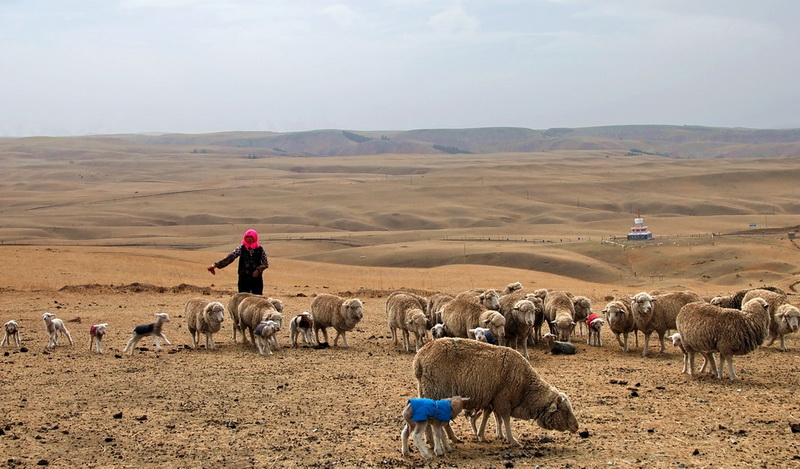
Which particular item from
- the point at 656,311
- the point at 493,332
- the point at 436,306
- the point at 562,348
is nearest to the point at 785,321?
the point at 656,311

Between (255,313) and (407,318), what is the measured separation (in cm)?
313

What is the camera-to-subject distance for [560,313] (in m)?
16.7

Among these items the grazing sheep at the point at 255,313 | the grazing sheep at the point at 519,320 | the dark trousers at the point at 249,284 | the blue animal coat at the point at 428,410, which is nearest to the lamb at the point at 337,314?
the grazing sheep at the point at 255,313

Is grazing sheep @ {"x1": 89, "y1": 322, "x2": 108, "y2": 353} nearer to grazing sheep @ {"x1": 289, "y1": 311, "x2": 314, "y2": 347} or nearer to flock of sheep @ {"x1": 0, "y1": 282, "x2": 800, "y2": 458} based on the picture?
flock of sheep @ {"x1": 0, "y1": 282, "x2": 800, "y2": 458}

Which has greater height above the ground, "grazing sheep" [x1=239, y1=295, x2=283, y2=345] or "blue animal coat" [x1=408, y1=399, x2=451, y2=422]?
"blue animal coat" [x1=408, y1=399, x2=451, y2=422]

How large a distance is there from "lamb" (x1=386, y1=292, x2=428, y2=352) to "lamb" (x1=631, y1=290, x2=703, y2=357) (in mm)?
4198

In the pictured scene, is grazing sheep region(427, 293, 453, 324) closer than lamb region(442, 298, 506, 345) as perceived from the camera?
No

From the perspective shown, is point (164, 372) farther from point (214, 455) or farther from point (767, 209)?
point (767, 209)

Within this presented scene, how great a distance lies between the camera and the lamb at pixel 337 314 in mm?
16219

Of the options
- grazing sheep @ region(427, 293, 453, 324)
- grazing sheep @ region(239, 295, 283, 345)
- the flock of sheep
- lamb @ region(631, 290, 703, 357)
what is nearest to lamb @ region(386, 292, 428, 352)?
the flock of sheep

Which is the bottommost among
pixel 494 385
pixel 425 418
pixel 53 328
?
pixel 53 328

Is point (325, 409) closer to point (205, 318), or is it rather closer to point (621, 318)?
point (205, 318)

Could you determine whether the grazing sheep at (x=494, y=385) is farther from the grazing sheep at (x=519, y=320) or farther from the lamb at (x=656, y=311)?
the lamb at (x=656, y=311)

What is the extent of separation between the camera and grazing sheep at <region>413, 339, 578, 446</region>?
9109 millimetres
